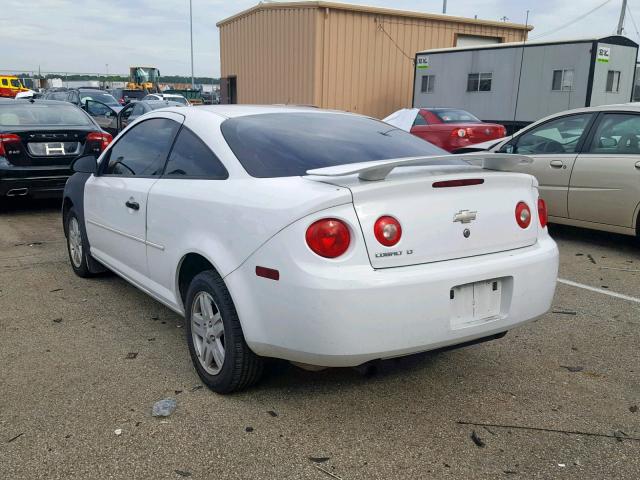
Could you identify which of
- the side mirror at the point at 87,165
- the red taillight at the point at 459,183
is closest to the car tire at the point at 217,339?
the red taillight at the point at 459,183

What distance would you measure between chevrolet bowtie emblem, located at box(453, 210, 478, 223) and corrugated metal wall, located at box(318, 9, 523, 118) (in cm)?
1851

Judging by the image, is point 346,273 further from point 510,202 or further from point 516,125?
point 516,125

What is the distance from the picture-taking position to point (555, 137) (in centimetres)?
695

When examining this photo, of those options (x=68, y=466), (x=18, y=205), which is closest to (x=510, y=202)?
(x=68, y=466)

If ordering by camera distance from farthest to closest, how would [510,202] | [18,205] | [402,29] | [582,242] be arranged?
[402,29]
[18,205]
[582,242]
[510,202]

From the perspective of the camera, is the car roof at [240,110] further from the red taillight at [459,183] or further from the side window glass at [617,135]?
the side window glass at [617,135]

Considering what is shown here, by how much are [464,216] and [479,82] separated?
54.9 ft

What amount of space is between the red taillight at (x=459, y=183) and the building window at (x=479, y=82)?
53.4 feet

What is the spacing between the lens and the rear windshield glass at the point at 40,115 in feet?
27.2

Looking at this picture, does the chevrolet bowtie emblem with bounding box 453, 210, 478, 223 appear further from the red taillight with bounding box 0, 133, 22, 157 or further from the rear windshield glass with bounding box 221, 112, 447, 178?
the red taillight with bounding box 0, 133, 22, 157

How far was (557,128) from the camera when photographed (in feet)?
22.8

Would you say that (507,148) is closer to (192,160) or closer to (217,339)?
(192,160)

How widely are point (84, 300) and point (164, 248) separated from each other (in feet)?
5.14

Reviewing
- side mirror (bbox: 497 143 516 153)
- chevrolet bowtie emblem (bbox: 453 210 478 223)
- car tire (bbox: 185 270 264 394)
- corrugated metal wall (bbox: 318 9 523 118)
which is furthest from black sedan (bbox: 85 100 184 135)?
chevrolet bowtie emblem (bbox: 453 210 478 223)
